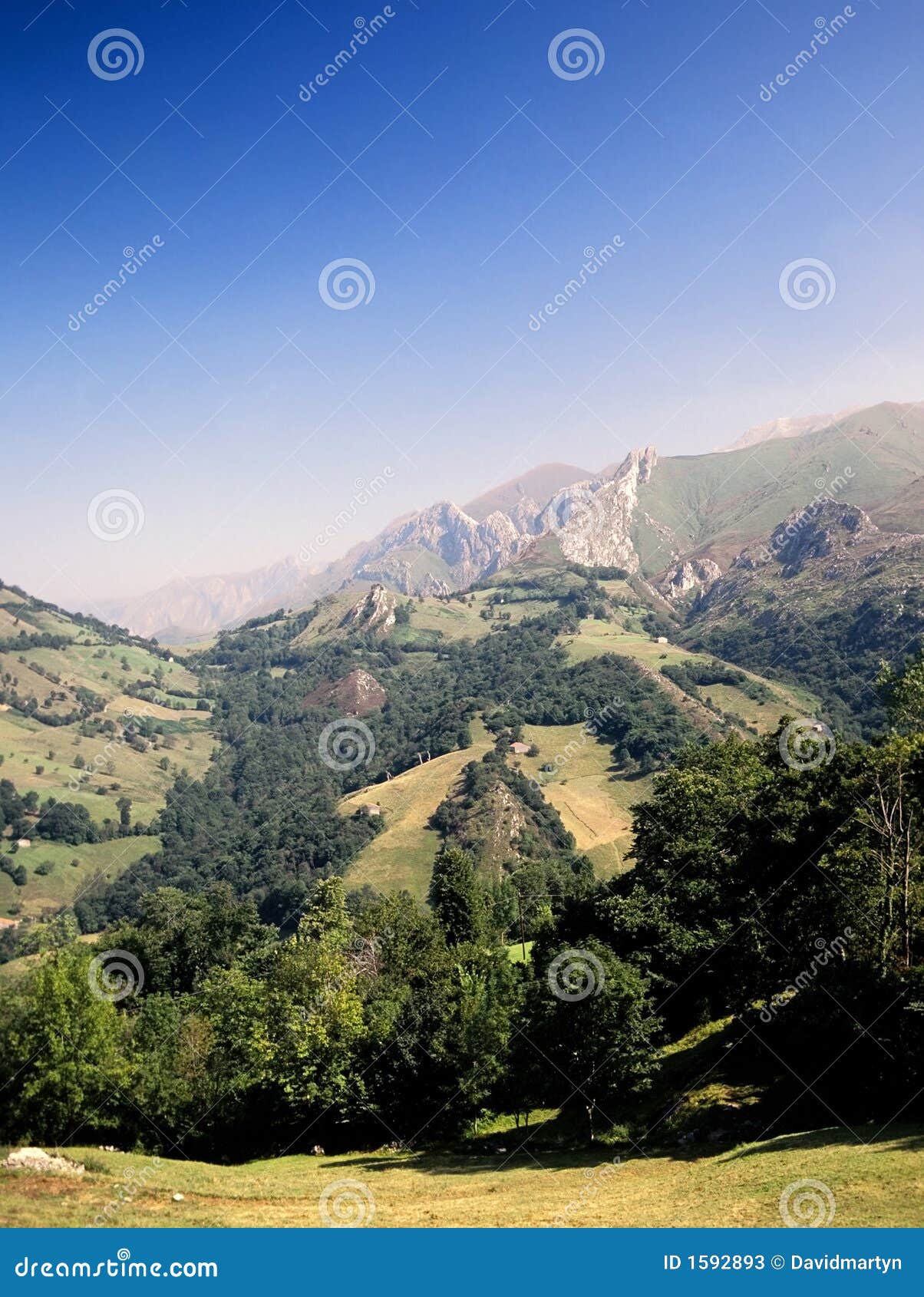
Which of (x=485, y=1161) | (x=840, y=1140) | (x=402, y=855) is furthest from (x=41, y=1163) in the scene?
(x=402, y=855)

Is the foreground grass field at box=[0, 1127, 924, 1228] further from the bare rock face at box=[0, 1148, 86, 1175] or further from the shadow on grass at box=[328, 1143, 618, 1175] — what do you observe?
the bare rock face at box=[0, 1148, 86, 1175]

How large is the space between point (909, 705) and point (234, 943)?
6386cm

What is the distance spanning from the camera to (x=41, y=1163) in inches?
1158

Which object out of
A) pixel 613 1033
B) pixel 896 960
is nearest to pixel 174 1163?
pixel 613 1033

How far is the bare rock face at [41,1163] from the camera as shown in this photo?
2856 centimetres

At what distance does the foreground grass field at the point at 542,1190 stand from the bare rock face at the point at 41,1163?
629 mm

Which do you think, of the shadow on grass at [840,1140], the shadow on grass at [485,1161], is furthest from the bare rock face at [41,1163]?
the shadow on grass at [840,1140]

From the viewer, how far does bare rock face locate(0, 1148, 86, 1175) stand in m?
28.6

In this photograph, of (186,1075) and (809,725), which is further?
(809,725)

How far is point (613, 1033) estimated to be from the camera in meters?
35.6

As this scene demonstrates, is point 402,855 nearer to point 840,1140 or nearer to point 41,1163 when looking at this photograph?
point 41,1163

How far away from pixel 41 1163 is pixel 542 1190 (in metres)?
18.5

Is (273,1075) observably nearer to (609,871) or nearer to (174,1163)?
(174,1163)

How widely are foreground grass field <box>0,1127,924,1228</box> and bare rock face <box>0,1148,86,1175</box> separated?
63cm
